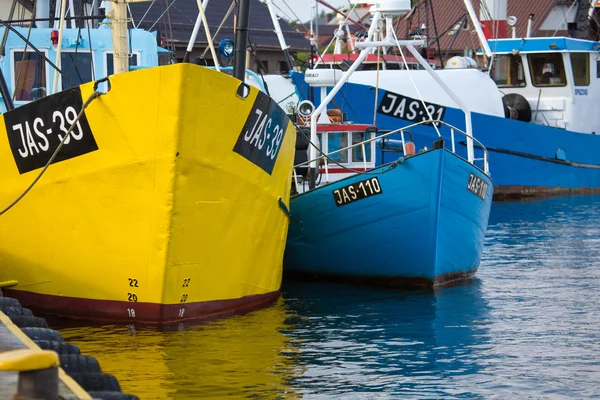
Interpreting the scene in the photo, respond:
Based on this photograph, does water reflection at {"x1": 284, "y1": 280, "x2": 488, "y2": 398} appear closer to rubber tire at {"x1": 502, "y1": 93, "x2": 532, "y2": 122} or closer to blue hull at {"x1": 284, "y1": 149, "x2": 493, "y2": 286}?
blue hull at {"x1": 284, "y1": 149, "x2": 493, "y2": 286}

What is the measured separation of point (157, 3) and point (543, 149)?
605 inches

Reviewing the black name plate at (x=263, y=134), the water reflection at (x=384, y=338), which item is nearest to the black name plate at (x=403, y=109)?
the water reflection at (x=384, y=338)

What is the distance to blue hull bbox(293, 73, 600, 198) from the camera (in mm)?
25688

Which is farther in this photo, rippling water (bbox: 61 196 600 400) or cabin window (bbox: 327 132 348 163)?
cabin window (bbox: 327 132 348 163)

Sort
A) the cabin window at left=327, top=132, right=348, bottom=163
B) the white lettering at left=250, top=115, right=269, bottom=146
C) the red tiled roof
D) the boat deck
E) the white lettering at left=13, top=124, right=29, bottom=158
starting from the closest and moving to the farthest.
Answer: the boat deck < the white lettering at left=13, top=124, right=29, bottom=158 < the white lettering at left=250, top=115, right=269, bottom=146 < the cabin window at left=327, top=132, right=348, bottom=163 < the red tiled roof

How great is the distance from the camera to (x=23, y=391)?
221 inches

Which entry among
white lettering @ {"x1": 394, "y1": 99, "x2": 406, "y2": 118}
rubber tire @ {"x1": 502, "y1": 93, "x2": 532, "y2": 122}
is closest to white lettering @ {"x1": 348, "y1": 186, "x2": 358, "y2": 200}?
white lettering @ {"x1": 394, "y1": 99, "x2": 406, "y2": 118}

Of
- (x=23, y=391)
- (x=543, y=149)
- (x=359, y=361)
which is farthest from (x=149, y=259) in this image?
(x=543, y=149)

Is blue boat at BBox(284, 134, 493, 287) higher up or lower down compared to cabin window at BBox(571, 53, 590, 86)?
lower down

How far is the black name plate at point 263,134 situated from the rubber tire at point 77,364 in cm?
455

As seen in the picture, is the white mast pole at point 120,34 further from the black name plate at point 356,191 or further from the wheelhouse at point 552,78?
the wheelhouse at point 552,78

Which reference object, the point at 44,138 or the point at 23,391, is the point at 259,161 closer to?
the point at 44,138

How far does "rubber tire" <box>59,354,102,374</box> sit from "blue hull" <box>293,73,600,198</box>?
704 inches

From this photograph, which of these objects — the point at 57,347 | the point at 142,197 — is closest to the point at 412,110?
the point at 142,197
